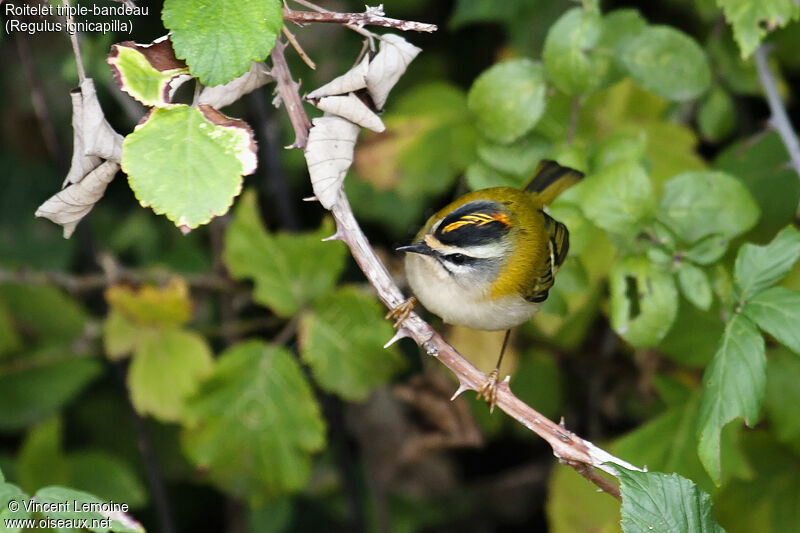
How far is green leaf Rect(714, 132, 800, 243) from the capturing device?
2926mm

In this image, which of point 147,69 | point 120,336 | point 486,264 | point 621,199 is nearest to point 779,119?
point 621,199

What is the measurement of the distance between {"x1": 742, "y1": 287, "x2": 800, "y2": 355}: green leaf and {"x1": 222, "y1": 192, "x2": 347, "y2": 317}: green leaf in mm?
1574

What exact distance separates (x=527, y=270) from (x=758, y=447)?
1423 mm

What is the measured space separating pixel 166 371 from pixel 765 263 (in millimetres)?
2262

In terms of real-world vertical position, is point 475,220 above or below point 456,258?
above

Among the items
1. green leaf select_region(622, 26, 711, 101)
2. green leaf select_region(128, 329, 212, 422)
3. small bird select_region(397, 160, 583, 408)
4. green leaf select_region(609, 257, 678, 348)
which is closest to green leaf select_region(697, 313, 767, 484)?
green leaf select_region(609, 257, 678, 348)

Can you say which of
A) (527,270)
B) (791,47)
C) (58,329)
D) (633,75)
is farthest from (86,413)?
(791,47)

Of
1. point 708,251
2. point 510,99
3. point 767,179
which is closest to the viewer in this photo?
point 708,251

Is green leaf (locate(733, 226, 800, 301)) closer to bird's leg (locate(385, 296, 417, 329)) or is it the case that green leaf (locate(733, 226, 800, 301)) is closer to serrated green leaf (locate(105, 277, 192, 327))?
bird's leg (locate(385, 296, 417, 329))

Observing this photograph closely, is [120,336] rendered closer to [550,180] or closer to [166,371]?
[166,371]

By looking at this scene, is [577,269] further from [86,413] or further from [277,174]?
[86,413]

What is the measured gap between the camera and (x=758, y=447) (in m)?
3.15

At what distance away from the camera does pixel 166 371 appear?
3.09m

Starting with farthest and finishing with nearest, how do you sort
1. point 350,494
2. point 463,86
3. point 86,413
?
point 463,86 → point 86,413 → point 350,494
